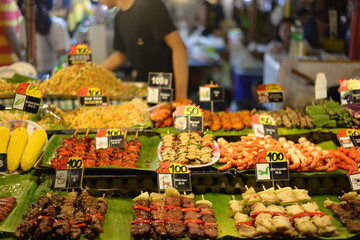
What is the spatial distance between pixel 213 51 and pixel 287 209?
25.6 ft

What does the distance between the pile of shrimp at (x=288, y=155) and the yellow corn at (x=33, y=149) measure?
1.83m

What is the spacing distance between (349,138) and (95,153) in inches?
102

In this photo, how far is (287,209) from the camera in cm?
349

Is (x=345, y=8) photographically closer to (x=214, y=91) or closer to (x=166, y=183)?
(x=214, y=91)

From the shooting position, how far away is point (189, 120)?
183 inches

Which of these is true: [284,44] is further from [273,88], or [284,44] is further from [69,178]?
[69,178]

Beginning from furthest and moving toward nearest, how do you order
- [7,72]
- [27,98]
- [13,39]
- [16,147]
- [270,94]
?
[13,39] < [7,72] < [270,94] < [27,98] < [16,147]

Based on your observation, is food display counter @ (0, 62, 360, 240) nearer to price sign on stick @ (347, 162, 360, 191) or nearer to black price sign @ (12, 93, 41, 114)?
price sign on stick @ (347, 162, 360, 191)

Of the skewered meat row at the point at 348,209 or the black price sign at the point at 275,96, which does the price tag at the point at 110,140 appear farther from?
the skewered meat row at the point at 348,209

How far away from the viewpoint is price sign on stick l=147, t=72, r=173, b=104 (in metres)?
5.43

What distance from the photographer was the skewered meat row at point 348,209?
10.9 ft

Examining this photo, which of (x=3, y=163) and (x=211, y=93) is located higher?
(x=211, y=93)

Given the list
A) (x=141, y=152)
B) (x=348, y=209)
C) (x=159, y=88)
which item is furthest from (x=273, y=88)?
(x=348, y=209)

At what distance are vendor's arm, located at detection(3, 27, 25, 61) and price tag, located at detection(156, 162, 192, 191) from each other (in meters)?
5.82
